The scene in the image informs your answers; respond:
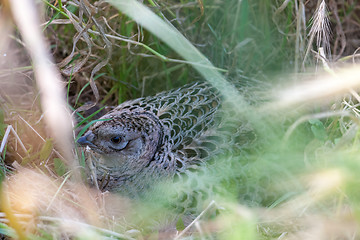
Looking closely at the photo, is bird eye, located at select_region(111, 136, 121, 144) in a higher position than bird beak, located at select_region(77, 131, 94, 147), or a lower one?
lower

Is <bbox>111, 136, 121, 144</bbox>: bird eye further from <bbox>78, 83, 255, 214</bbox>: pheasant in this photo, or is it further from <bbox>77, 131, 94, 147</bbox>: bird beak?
<bbox>77, 131, 94, 147</bbox>: bird beak

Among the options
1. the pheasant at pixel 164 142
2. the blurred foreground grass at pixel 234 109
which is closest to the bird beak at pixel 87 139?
the pheasant at pixel 164 142

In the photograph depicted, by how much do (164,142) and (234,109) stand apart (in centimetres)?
48

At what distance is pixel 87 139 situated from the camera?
8.86ft

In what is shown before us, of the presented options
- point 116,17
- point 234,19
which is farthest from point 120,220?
point 234,19

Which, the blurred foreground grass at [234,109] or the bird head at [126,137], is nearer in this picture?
the blurred foreground grass at [234,109]

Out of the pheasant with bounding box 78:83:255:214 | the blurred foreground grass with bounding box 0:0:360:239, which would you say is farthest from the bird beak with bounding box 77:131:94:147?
the blurred foreground grass with bounding box 0:0:360:239

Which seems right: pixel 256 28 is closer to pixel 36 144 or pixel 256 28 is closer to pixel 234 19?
pixel 234 19

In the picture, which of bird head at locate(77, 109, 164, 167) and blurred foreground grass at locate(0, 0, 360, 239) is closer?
blurred foreground grass at locate(0, 0, 360, 239)

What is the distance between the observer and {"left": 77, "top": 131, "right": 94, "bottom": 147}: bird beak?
8.79 feet

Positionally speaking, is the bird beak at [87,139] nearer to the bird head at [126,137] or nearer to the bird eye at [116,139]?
the bird head at [126,137]

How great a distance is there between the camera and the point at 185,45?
2.82m

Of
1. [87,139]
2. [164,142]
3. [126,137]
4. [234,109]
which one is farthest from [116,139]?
[234,109]

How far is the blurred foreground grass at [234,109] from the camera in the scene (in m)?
1.90
